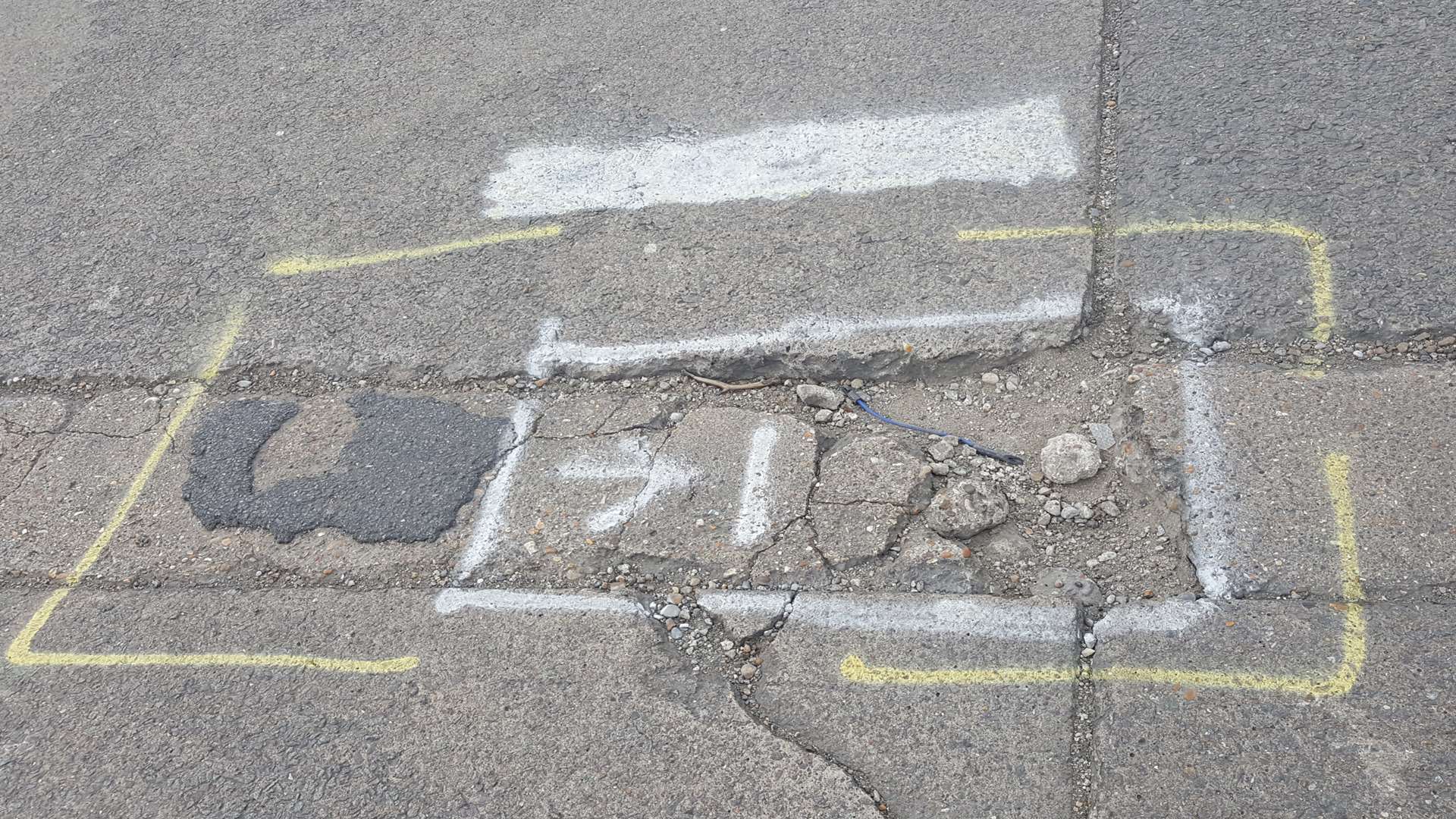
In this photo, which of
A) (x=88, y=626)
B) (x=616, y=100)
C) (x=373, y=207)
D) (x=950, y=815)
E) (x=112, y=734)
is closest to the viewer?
(x=950, y=815)

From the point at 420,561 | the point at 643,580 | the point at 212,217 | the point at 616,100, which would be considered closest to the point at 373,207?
the point at 212,217

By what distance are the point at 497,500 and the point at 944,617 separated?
1538 millimetres

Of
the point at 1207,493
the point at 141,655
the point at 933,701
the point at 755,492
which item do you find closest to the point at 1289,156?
the point at 1207,493

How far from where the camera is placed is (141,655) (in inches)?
130

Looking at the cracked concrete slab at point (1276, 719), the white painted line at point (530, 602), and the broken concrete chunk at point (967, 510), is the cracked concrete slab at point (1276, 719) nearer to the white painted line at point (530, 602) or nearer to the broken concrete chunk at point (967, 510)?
the broken concrete chunk at point (967, 510)

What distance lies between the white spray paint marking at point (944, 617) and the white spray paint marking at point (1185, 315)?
3.88 ft

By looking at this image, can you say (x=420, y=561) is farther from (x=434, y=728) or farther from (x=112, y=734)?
(x=112, y=734)

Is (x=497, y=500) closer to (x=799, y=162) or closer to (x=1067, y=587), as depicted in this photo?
(x=1067, y=587)

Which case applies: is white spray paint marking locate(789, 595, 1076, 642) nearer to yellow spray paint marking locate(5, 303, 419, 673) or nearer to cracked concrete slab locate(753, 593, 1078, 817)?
cracked concrete slab locate(753, 593, 1078, 817)

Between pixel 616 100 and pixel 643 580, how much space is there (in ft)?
9.18

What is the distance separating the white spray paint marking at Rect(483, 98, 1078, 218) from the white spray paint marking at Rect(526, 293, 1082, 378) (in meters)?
0.80

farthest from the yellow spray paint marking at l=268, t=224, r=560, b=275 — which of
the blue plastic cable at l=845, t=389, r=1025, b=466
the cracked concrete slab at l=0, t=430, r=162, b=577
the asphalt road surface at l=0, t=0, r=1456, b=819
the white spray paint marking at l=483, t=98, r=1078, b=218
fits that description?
the blue plastic cable at l=845, t=389, r=1025, b=466

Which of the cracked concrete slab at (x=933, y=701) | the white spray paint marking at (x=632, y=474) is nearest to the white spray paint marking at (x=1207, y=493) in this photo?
the cracked concrete slab at (x=933, y=701)

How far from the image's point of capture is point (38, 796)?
297cm
